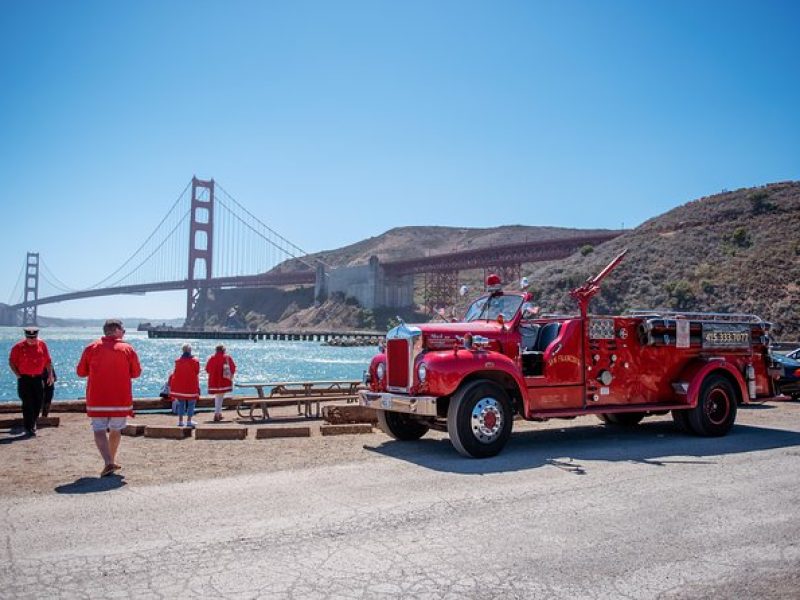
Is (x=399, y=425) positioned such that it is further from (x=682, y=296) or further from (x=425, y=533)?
(x=682, y=296)

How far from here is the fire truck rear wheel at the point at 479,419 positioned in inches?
337

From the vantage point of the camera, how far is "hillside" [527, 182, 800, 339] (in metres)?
49.6

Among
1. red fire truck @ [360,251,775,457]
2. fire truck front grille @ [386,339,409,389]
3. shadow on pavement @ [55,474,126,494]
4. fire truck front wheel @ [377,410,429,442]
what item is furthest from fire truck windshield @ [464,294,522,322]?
shadow on pavement @ [55,474,126,494]

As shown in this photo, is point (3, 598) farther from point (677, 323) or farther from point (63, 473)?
point (677, 323)

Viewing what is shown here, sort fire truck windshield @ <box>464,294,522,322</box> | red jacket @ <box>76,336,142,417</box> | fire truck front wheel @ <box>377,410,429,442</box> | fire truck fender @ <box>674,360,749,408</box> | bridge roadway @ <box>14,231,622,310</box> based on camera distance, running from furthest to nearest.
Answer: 1. bridge roadway @ <box>14,231,622,310</box>
2. fire truck fender @ <box>674,360,749,408</box>
3. fire truck front wheel @ <box>377,410,429,442</box>
4. fire truck windshield @ <box>464,294,522,322</box>
5. red jacket @ <box>76,336,142,417</box>

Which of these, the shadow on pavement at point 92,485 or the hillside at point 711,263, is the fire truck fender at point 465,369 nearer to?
the shadow on pavement at point 92,485

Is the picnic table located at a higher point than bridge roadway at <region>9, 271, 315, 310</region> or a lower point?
lower

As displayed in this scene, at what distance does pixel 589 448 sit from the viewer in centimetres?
966

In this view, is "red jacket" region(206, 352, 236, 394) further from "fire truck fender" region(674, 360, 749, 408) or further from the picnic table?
"fire truck fender" region(674, 360, 749, 408)

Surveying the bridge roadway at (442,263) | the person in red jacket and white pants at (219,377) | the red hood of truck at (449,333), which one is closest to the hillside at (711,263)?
the bridge roadway at (442,263)

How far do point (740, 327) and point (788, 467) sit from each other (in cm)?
382

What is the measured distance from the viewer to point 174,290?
11906 cm

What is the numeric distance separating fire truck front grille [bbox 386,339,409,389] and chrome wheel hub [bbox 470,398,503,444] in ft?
3.55

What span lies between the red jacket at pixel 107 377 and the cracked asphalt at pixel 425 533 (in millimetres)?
811
